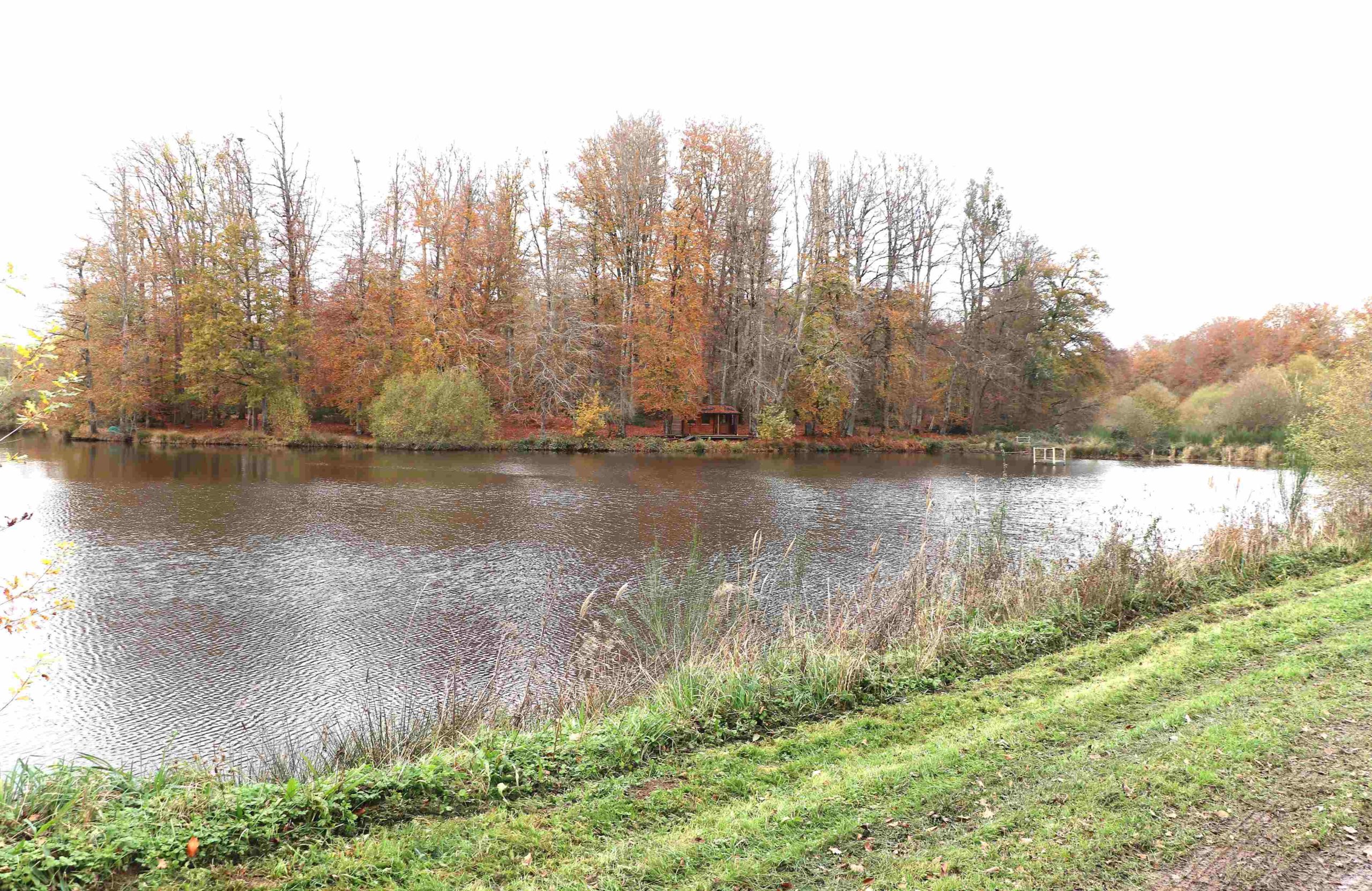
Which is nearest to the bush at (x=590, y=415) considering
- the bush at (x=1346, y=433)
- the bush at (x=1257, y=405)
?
the bush at (x=1346, y=433)

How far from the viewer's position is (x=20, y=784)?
352 centimetres

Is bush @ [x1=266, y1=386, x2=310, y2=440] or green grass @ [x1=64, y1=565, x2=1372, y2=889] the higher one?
bush @ [x1=266, y1=386, x2=310, y2=440]

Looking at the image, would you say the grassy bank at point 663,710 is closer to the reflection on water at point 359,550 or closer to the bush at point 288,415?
the reflection on water at point 359,550

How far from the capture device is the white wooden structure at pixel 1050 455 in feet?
110

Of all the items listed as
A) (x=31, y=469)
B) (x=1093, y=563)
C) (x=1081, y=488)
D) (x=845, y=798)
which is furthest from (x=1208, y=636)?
(x=31, y=469)

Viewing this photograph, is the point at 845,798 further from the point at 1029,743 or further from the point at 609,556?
the point at 609,556

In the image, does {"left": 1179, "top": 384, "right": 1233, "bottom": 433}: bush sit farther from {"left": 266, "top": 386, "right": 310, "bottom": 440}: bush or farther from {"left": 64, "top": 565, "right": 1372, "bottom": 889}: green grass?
{"left": 266, "top": 386, "right": 310, "bottom": 440}: bush

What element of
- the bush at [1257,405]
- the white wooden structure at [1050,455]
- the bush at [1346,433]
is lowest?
the white wooden structure at [1050,455]

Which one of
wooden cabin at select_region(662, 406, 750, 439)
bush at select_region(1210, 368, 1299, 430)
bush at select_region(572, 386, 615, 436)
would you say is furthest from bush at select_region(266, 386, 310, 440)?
bush at select_region(1210, 368, 1299, 430)

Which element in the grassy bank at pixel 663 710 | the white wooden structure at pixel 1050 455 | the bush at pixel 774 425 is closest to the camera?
the grassy bank at pixel 663 710

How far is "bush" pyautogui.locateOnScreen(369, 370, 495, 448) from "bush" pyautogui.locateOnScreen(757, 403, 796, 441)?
12.8 metres

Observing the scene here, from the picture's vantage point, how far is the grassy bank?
3.23 metres

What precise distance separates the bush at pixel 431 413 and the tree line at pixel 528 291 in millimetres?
2185

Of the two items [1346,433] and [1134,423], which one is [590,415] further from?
[1134,423]
